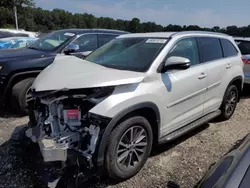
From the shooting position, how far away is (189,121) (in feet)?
12.4

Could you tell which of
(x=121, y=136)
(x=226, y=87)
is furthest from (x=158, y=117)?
(x=226, y=87)

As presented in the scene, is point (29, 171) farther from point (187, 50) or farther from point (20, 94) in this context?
point (187, 50)

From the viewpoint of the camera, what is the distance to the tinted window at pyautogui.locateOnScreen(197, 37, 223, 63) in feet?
13.4

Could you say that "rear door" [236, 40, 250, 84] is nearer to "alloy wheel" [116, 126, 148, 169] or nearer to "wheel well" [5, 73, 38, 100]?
"alloy wheel" [116, 126, 148, 169]

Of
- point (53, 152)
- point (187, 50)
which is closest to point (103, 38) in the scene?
point (187, 50)

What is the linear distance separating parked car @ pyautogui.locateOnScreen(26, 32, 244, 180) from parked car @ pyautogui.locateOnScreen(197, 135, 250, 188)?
114 cm

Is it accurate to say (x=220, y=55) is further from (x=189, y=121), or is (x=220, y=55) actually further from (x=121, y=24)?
(x=121, y=24)

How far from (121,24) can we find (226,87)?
74.0 ft

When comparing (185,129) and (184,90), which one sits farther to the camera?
(185,129)

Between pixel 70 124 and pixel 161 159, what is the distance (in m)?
1.42

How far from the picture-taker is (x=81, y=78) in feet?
9.20

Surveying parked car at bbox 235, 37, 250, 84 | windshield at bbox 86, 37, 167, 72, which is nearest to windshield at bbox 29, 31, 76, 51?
windshield at bbox 86, 37, 167, 72

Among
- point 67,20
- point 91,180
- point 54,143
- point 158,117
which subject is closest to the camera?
point 54,143

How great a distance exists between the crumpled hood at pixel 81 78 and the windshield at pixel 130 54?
260mm
